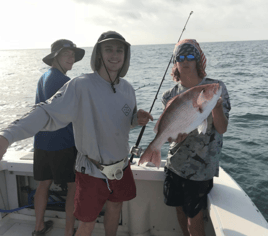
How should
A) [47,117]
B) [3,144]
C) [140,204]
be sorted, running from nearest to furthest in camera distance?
[3,144] < [47,117] < [140,204]

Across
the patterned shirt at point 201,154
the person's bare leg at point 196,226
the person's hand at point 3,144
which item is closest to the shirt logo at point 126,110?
the patterned shirt at point 201,154

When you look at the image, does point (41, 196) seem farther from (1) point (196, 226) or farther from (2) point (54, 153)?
(1) point (196, 226)

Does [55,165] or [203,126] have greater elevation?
[203,126]

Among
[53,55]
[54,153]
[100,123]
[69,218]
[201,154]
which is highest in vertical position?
[53,55]

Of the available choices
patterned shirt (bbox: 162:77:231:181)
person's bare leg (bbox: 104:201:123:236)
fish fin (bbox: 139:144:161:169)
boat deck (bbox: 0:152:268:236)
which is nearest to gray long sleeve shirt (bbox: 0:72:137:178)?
fish fin (bbox: 139:144:161:169)

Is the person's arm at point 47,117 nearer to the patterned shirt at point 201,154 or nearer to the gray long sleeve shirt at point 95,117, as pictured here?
the gray long sleeve shirt at point 95,117

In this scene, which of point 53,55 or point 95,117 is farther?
point 53,55

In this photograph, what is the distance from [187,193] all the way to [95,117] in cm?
111

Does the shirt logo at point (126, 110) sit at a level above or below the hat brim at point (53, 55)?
below

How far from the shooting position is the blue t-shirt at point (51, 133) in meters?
2.57

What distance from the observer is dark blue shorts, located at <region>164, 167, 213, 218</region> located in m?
2.21

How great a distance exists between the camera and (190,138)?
2.19 meters

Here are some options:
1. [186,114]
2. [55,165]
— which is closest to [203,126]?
[186,114]

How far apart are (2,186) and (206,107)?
2.96m
